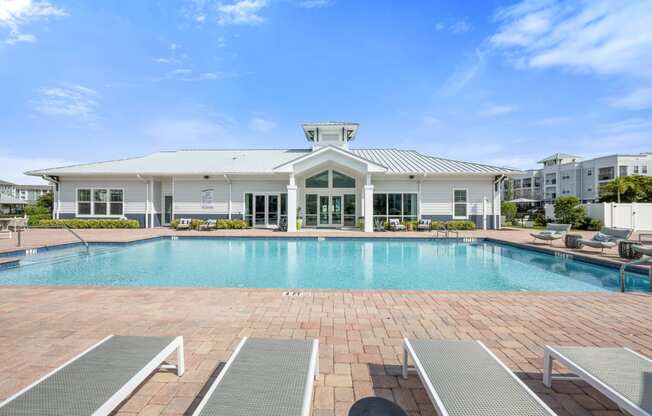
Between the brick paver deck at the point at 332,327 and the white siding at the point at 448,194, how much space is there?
44.1ft

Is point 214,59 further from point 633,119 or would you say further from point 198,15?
point 633,119

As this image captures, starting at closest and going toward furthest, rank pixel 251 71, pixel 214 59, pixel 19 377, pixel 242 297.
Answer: pixel 19 377 → pixel 242 297 → pixel 214 59 → pixel 251 71

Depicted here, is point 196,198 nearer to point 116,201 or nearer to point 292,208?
point 116,201

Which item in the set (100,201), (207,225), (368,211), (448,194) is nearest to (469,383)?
(368,211)

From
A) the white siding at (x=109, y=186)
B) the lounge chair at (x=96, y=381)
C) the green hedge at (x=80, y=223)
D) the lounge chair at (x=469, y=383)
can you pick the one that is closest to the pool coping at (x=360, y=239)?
the green hedge at (x=80, y=223)

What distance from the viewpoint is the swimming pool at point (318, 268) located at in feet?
25.1

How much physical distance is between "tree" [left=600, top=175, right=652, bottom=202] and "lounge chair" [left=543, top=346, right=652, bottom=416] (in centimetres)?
4297

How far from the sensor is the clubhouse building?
61.5 feet

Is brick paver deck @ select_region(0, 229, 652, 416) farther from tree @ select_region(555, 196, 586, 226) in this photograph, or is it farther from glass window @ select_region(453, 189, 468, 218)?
tree @ select_region(555, 196, 586, 226)

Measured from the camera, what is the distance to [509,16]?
35.8 feet

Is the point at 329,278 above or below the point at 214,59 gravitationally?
below

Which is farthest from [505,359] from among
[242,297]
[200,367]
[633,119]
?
[633,119]

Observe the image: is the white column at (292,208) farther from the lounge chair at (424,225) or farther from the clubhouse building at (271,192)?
the lounge chair at (424,225)

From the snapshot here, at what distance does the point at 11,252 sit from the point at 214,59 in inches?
470
